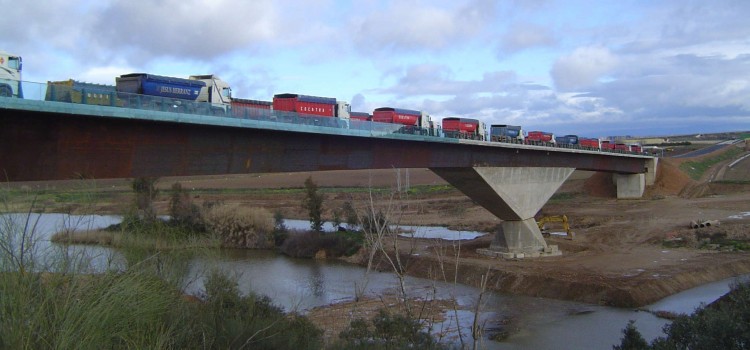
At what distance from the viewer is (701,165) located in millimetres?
92312

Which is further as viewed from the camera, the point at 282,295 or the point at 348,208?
the point at 348,208

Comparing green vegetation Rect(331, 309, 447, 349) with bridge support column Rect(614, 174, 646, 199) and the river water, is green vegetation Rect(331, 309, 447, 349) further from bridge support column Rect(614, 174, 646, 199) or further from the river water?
bridge support column Rect(614, 174, 646, 199)

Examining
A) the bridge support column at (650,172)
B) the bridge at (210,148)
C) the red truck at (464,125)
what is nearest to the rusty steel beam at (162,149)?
the bridge at (210,148)

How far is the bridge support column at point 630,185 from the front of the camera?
233 ft

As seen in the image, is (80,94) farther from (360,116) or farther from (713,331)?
(360,116)

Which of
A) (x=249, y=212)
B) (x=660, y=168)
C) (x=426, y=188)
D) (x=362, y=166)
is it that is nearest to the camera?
(x=362, y=166)

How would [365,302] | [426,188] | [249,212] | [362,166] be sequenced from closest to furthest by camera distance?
[362,166] → [365,302] → [249,212] → [426,188]

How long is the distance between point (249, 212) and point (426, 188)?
48831mm

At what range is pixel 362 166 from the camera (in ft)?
91.5

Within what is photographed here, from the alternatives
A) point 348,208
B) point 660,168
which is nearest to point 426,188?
point 660,168

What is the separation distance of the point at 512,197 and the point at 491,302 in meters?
9.24

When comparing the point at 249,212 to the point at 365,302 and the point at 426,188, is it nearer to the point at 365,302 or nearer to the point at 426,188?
the point at 365,302

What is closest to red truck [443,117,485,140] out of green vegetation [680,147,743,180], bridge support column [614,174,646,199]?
bridge support column [614,174,646,199]

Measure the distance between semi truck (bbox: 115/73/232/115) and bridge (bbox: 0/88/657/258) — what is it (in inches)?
13.0
